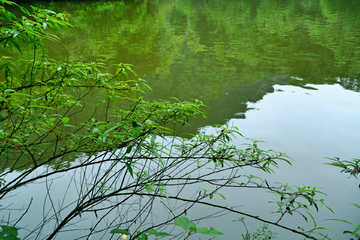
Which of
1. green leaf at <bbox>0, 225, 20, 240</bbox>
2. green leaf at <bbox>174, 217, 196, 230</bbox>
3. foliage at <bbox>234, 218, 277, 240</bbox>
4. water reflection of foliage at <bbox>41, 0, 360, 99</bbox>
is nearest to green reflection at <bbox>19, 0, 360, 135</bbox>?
water reflection of foliage at <bbox>41, 0, 360, 99</bbox>

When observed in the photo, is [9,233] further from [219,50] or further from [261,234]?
[219,50]

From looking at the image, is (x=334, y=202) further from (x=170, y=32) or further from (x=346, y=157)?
(x=170, y=32)

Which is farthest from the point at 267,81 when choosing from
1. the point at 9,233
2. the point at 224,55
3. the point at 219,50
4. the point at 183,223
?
the point at 9,233

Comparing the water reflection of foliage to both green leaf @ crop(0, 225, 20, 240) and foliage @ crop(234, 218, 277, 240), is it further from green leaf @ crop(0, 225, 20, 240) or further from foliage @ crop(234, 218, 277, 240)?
green leaf @ crop(0, 225, 20, 240)

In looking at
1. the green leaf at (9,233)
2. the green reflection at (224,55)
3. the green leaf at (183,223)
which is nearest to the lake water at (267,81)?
the green reflection at (224,55)

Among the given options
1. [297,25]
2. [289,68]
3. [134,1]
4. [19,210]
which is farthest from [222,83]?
[134,1]

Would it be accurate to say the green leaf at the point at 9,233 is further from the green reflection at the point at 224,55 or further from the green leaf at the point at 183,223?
the green reflection at the point at 224,55

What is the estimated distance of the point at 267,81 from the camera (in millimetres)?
5332

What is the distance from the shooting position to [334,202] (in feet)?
7.29


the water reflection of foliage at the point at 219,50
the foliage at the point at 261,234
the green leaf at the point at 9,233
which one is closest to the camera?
the green leaf at the point at 9,233

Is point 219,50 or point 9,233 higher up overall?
point 219,50

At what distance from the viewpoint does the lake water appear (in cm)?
261

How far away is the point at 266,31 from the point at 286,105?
24.2 feet

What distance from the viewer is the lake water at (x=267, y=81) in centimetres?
261
